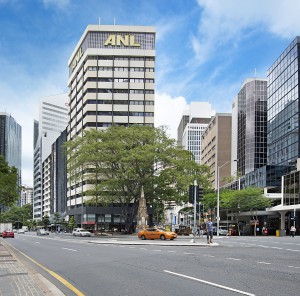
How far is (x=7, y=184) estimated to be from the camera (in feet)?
109

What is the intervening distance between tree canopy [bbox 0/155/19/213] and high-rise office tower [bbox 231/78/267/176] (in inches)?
3551

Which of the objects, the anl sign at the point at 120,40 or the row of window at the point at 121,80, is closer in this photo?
the row of window at the point at 121,80

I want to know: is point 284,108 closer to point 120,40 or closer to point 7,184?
point 120,40

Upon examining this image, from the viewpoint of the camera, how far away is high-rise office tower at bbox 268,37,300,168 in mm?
91581

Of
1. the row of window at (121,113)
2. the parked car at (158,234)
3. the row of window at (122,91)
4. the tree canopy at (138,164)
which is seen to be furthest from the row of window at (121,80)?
the parked car at (158,234)

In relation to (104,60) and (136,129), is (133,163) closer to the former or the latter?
(136,129)

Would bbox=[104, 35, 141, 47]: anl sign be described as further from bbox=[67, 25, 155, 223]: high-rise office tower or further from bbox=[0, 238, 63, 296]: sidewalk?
bbox=[0, 238, 63, 296]: sidewalk

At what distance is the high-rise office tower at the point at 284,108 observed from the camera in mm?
91581

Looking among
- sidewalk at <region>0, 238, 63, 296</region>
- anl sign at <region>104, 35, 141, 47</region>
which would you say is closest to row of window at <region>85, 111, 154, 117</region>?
anl sign at <region>104, 35, 141, 47</region>


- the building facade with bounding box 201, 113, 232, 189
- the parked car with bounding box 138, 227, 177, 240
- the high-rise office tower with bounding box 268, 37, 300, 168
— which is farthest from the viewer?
the building facade with bounding box 201, 113, 232, 189

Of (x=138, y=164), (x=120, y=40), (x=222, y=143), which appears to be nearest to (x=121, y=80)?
(x=120, y=40)

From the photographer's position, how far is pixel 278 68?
4080 inches

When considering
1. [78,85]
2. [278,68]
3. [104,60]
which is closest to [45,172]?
[78,85]

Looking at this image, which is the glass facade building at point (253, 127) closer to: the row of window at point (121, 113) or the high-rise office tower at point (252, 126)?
the high-rise office tower at point (252, 126)
